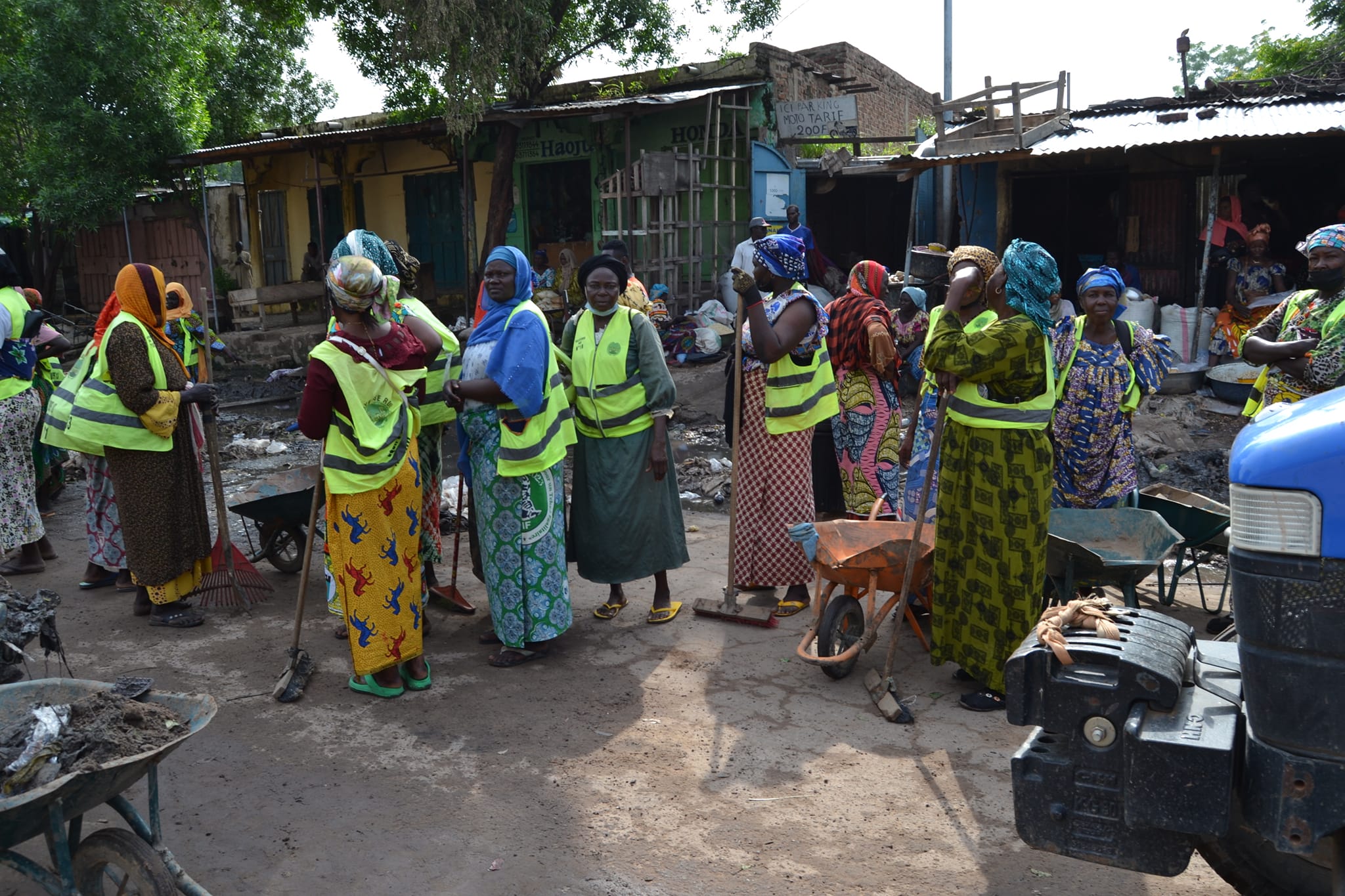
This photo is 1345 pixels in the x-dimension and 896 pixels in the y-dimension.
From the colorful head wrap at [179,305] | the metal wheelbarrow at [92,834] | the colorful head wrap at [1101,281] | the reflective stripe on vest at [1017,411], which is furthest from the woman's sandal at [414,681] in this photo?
the colorful head wrap at [1101,281]

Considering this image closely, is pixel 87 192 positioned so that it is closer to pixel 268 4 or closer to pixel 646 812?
pixel 268 4

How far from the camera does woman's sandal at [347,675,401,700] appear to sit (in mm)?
4832

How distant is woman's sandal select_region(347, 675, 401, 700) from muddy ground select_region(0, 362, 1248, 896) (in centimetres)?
6

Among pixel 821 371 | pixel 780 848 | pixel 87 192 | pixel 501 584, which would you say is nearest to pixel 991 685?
pixel 780 848

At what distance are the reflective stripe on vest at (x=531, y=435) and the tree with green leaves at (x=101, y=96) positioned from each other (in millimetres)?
12485

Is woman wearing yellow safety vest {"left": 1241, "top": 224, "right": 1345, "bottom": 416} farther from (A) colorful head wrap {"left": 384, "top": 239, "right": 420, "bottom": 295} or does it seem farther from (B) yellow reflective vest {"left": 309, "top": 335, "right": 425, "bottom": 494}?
(A) colorful head wrap {"left": 384, "top": 239, "right": 420, "bottom": 295}

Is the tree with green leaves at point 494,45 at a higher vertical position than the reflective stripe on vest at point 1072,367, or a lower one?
higher

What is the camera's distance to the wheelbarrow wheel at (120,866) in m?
2.90

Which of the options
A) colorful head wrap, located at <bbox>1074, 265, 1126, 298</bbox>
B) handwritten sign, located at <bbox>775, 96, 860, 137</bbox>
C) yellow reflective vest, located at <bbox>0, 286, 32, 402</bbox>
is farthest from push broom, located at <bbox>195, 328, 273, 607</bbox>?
handwritten sign, located at <bbox>775, 96, 860, 137</bbox>

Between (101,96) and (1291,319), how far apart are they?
17.9 metres

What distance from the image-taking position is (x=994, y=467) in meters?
4.48

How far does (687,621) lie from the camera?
5.83 m

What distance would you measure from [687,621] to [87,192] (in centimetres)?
1598

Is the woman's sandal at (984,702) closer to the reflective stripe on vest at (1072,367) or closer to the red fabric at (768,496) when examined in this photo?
the red fabric at (768,496)
